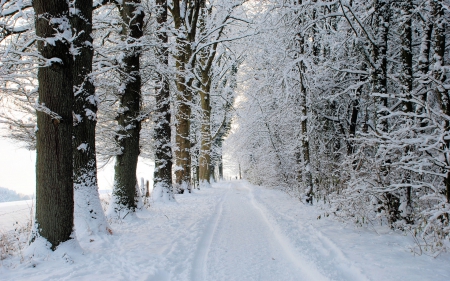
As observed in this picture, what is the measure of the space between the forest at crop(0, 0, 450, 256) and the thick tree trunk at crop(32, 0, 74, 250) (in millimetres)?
17

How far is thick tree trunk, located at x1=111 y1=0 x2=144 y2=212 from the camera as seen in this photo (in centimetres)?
746

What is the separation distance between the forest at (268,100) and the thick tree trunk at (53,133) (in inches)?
0.7

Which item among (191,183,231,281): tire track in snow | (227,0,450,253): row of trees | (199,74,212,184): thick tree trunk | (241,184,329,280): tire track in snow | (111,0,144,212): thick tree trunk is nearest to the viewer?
(241,184,329,280): tire track in snow

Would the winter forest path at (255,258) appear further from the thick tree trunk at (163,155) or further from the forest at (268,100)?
the thick tree trunk at (163,155)

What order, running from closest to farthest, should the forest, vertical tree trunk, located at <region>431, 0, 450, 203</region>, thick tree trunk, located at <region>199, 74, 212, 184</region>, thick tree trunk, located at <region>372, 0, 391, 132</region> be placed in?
1. the forest
2. vertical tree trunk, located at <region>431, 0, 450, 203</region>
3. thick tree trunk, located at <region>372, 0, 391, 132</region>
4. thick tree trunk, located at <region>199, 74, 212, 184</region>

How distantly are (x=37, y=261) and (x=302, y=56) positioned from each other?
883 cm

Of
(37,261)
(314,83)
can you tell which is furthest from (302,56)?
→ (37,261)

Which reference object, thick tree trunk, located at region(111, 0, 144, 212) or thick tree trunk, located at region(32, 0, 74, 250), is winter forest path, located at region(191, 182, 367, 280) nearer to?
thick tree trunk, located at region(32, 0, 74, 250)

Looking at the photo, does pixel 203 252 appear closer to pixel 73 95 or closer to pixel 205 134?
pixel 73 95

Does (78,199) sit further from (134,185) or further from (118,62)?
(118,62)

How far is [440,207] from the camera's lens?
4.31 meters

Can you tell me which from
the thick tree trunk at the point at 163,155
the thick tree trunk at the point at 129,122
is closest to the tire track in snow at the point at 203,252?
the thick tree trunk at the point at 129,122

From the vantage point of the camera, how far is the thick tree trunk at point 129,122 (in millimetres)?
7461

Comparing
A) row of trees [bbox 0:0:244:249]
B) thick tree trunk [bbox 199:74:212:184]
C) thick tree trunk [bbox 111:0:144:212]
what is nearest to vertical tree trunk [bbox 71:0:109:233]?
row of trees [bbox 0:0:244:249]
